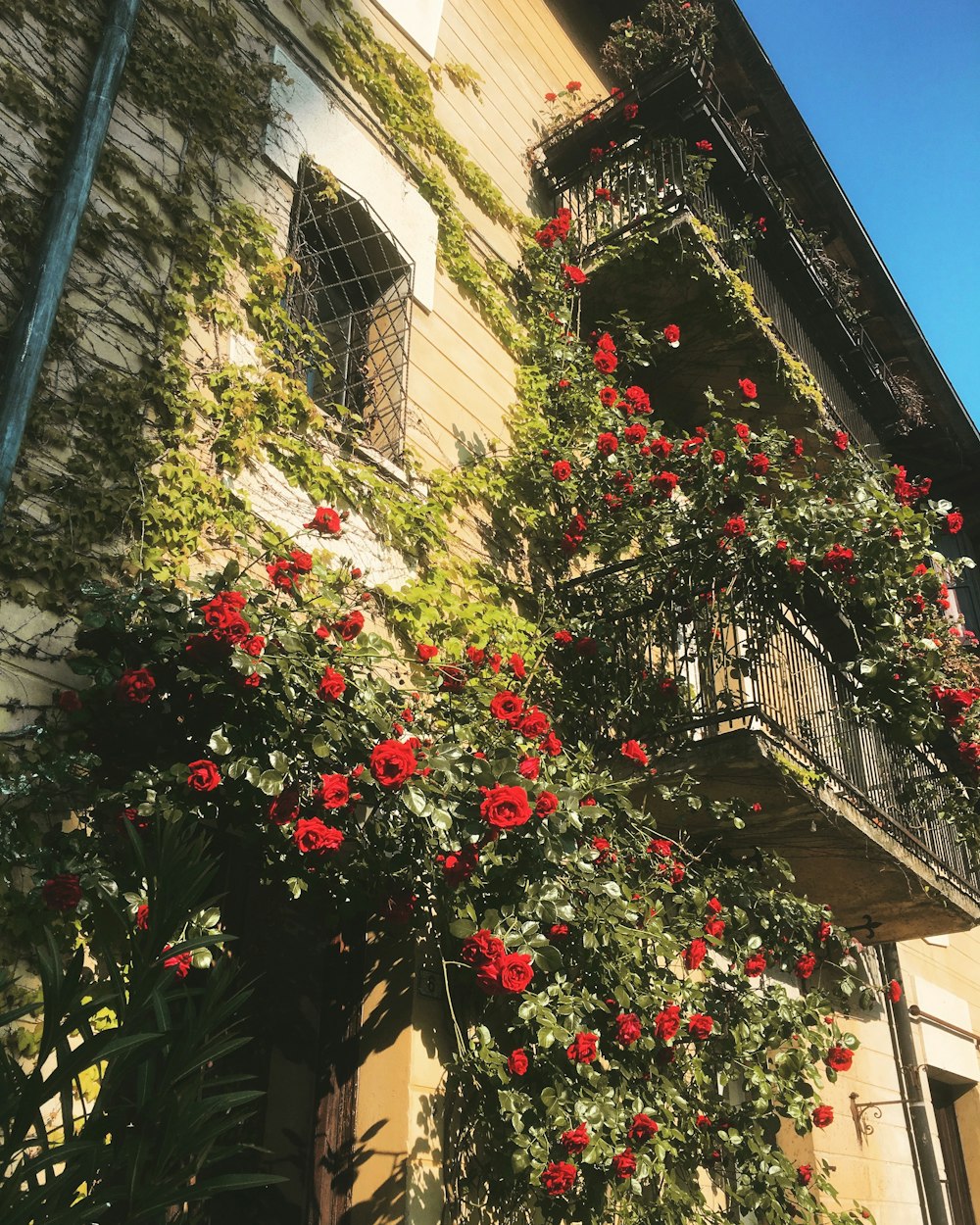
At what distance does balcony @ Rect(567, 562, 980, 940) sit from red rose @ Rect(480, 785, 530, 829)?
75.3 inches

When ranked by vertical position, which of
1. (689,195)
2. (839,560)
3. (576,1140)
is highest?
(689,195)

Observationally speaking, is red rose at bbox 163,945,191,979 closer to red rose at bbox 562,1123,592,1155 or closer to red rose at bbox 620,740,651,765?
red rose at bbox 562,1123,592,1155

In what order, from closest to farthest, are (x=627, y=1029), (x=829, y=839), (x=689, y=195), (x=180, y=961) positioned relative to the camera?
(x=180, y=961), (x=627, y=1029), (x=829, y=839), (x=689, y=195)

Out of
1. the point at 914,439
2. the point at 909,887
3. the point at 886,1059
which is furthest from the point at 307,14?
the point at 914,439

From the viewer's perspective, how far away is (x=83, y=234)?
407 cm

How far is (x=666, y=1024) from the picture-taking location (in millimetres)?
4141

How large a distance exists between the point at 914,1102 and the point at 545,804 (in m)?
5.94

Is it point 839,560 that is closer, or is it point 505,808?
point 505,808

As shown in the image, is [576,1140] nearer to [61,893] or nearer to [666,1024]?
[666,1024]

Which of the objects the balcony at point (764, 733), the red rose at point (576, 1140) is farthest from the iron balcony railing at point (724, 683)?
the red rose at point (576, 1140)

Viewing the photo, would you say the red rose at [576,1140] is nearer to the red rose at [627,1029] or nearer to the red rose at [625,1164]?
the red rose at [625,1164]

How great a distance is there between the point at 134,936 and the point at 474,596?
10.4 ft

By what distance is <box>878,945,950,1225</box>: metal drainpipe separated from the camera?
7.80m

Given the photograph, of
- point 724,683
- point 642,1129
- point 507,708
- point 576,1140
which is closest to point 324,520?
point 507,708
